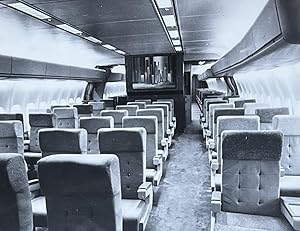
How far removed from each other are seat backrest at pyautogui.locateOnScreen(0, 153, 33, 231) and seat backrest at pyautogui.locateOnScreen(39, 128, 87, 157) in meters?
1.51

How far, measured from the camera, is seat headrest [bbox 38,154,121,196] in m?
2.12

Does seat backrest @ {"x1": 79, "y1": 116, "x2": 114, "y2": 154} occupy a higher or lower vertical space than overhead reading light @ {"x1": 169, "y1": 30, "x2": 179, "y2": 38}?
lower

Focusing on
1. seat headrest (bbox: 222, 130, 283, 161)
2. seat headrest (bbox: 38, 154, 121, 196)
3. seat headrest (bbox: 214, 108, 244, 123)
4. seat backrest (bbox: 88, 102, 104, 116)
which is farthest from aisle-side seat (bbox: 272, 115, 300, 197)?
seat backrest (bbox: 88, 102, 104, 116)

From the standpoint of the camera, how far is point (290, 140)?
432cm

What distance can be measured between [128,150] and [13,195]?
1771 mm

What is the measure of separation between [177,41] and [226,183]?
5905 millimetres

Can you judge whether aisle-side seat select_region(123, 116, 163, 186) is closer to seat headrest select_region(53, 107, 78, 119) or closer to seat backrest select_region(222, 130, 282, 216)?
seat backrest select_region(222, 130, 282, 216)

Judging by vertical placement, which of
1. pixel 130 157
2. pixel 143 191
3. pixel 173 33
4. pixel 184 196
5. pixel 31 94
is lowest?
pixel 184 196

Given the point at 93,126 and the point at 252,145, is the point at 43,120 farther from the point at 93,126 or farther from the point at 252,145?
the point at 252,145

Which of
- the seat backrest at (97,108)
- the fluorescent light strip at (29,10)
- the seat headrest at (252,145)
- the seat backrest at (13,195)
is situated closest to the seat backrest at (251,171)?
the seat headrest at (252,145)

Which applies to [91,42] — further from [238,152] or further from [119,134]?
[238,152]

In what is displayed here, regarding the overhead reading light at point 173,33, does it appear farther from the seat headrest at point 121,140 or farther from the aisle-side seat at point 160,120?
the seat headrest at point 121,140

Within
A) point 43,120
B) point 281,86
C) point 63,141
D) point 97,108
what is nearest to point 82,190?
point 63,141

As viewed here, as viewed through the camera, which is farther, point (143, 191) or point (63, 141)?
point (63, 141)
